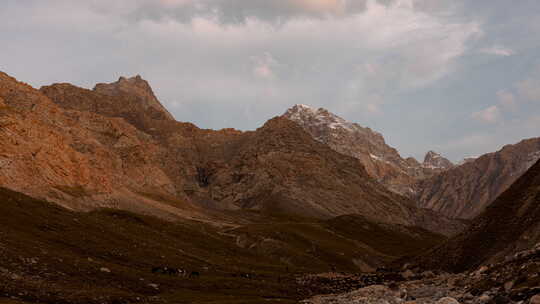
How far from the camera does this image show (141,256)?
89.8 metres

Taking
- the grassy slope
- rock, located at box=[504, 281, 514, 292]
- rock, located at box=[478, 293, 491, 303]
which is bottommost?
the grassy slope

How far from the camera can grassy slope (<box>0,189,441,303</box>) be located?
170 ft

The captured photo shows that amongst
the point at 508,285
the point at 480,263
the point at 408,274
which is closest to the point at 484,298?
the point at 508,285

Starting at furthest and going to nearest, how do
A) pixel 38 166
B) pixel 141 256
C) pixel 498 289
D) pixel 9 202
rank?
pixel 38 166 → pixel 9 202 → pixel 141 256 → pixel 498 289

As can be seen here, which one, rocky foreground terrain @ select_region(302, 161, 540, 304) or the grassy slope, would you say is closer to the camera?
rocky foreground terrain @ select_region(302, 161, 540, 304)

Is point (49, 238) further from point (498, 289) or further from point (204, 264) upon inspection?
point (498, 289)

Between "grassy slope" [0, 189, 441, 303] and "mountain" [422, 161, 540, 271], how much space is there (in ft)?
94.7

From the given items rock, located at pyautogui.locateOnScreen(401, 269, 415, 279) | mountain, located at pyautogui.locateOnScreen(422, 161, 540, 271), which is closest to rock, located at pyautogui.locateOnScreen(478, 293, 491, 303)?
mountain, located at pyautogui.locateOnScreen(422, 161, 540, 271)

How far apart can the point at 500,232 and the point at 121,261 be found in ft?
200

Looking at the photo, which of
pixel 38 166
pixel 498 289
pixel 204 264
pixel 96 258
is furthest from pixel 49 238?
pixel 38 166

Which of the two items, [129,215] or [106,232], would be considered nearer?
[106,232]

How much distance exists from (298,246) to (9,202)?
9715 cm

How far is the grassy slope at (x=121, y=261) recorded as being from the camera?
51.7 metres

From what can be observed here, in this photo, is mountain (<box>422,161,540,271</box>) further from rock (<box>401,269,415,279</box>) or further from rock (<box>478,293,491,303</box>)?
rock (<box>478,293,491,303</box>)
